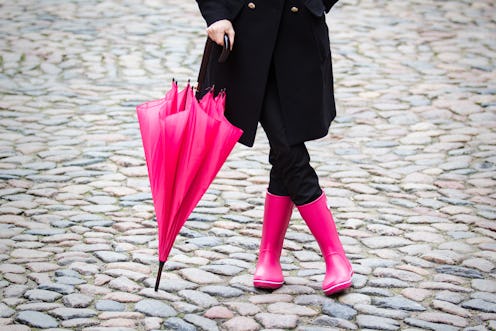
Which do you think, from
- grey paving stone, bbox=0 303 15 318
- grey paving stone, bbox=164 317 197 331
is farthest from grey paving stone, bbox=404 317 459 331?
grey paving stone, bbox=0 303 15 318

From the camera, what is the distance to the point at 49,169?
603 cm

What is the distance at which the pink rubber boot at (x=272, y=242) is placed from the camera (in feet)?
14.1

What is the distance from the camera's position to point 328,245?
4.32 metres

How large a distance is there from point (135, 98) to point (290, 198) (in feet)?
11.5

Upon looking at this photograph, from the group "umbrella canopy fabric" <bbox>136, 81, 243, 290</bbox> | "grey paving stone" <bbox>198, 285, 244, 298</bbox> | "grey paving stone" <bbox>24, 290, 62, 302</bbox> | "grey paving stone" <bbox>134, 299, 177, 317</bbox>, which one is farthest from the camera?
"grey paving stone" <bbox>198, 285, 244, 298</bbox>

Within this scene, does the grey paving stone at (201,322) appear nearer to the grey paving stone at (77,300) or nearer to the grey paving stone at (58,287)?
the grey paving stone at (77,300)

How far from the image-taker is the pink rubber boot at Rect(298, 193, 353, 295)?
4215 millimetres

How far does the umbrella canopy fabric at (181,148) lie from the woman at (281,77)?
8.2 inches

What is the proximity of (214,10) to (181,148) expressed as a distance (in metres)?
0.61

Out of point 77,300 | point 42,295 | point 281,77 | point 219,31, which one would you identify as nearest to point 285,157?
point 281,77

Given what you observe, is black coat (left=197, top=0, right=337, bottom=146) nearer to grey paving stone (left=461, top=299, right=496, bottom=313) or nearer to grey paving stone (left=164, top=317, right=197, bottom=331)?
grey paving stone (left=164, top=317, right=197, bottom=331)

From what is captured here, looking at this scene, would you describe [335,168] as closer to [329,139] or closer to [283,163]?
[329,139]

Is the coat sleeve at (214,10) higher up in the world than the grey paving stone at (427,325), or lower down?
higher up

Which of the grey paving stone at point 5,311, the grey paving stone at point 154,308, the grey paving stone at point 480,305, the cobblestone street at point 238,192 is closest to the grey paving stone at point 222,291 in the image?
the cobblestone street at point 238,192
